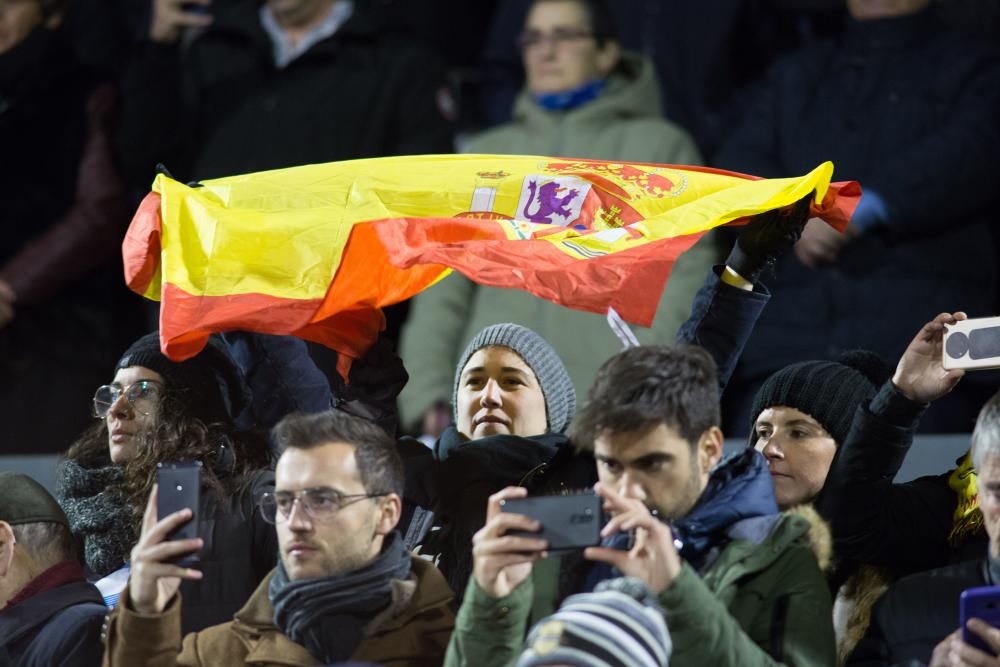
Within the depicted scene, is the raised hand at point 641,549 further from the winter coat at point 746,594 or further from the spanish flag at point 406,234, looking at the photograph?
the spanish flag at point 406,234

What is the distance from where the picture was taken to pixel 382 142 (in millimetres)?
7551

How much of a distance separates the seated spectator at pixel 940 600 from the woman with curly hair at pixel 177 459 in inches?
57.9

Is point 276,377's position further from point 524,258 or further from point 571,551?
point 571,551

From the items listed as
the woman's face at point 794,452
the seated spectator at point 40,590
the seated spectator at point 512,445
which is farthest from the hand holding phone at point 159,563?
the woman's face at point 794,452

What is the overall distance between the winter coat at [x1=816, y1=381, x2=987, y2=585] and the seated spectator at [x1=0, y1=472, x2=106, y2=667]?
1.74 metres

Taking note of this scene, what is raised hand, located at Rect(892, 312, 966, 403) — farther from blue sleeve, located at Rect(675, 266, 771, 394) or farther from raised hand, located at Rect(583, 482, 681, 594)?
raised hand, located at Rect(583, 482, 681, 594)

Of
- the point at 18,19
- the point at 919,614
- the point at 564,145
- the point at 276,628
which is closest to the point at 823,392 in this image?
the point at 919,614

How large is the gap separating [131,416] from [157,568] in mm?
1001

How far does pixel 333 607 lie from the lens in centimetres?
468

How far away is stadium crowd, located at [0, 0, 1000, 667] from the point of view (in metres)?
4.47

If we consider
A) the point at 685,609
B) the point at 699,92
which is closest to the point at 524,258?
the point at 685,609

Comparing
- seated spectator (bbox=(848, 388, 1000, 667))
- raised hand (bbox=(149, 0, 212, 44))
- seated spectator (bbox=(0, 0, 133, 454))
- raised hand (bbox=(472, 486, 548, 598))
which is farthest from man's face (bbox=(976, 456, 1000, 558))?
raised hand (bbox=(149, 0, 212, 44))

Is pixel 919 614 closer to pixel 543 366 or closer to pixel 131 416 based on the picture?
pixel 543 366

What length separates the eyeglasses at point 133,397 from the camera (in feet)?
18.1
